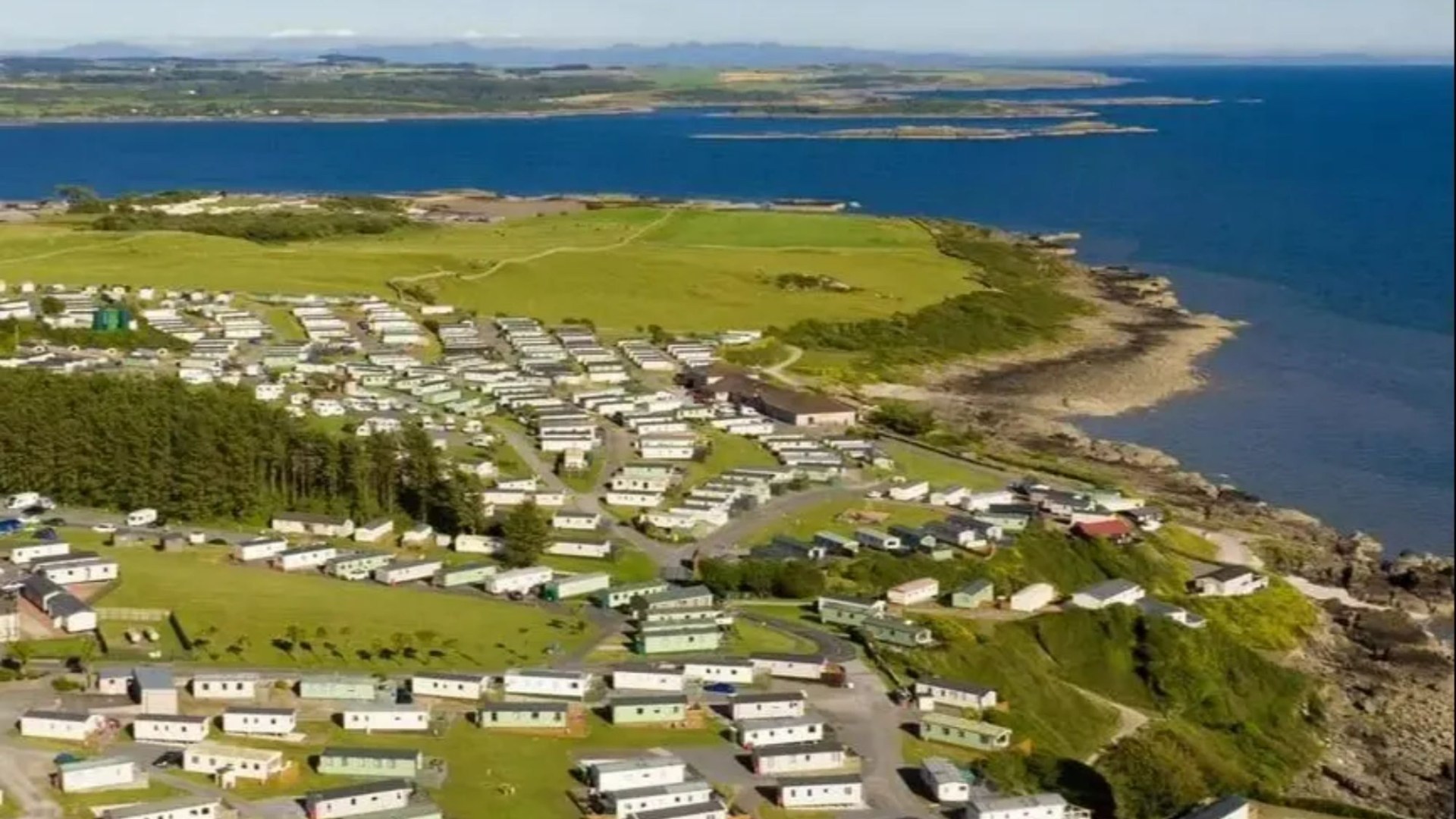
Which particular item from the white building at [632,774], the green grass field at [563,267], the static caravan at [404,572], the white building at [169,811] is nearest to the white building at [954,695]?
the white building at [632,774]

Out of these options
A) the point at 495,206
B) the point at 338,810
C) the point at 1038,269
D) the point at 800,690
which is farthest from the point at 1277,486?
the point at 495,206

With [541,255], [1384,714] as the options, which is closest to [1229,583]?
[1384,714]

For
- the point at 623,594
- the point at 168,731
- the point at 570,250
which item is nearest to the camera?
the point at 168,731

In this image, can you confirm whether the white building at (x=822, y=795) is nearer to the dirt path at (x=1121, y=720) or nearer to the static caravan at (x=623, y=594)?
the dirt path at (x=1121, y=720)

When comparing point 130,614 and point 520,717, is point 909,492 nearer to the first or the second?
point 520,717

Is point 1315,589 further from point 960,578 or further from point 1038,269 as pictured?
point 1038,269

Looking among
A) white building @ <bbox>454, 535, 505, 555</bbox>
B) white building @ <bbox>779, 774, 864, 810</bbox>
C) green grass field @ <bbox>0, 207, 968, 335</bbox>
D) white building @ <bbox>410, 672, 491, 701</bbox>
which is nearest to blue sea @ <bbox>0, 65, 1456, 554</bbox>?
white building @ <bbox>779, 774, 864, 810</bbox>

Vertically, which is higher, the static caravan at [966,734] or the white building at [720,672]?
the white building at [720,672]
